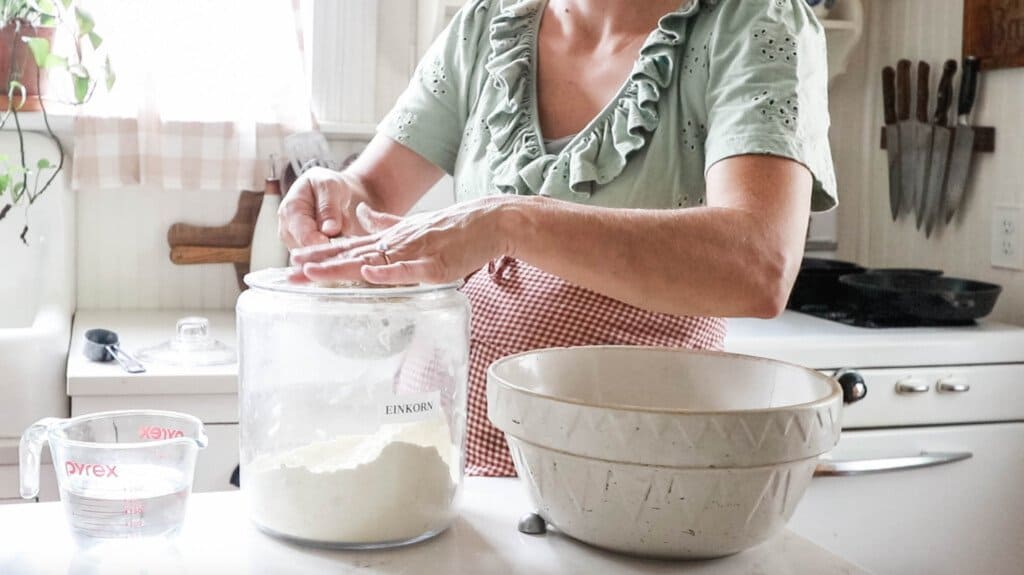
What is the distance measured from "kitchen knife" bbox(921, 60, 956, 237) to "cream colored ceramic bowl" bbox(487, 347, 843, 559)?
1540 mm

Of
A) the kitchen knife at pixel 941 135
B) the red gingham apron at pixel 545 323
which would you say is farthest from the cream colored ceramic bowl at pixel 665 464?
the kitchen knife at pixel 941 135

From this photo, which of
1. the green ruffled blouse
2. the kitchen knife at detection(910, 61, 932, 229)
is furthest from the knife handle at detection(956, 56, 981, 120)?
the green ruffled blouse

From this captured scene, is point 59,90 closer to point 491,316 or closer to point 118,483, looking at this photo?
point 491,316

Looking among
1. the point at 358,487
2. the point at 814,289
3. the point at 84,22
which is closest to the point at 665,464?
the point at 358,487

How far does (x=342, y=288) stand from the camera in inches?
33.3

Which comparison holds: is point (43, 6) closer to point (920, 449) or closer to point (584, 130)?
point (584, 130)

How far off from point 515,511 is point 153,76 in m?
1.45

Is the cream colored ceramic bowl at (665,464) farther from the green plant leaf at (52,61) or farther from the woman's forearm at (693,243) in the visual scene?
the green plant leaf at (52,61)

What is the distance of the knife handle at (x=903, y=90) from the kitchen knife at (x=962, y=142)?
0.44ft

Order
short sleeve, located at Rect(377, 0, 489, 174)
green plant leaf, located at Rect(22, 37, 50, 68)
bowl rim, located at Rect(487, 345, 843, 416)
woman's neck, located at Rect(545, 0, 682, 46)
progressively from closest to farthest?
bowl rim, located at Rect(487, 345, 843, 416) → woman's neck, located at Rect(545, 0, 682, 46) → short sleeve, located at Rect(377, 0, 489, 174) → green plant leaf, located at Rect(22, 37, 50, 68)

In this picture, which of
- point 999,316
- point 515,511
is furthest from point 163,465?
point 999,316

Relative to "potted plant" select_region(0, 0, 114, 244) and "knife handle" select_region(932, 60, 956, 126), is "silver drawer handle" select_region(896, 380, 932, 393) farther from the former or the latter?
"potted plant" select_region(0, 0, 114, 244)

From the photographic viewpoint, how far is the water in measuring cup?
0.82m

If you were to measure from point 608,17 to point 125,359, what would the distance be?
35.3 inches
